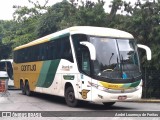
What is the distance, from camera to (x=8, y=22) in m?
63.7

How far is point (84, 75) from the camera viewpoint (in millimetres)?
13672

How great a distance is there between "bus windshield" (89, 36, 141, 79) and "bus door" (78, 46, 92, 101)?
41 centimetres

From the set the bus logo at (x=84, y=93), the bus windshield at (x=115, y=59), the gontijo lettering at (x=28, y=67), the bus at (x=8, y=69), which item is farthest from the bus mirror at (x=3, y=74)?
the bus windshield at (x=115, y=59)

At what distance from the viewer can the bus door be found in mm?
13462

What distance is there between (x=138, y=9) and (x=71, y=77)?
10.4m

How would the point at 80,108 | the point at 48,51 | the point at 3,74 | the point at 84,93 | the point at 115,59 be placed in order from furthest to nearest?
the point at 3,74
the point at 48,51
the point at 80,108
the point at 84,93
the point at 115,59

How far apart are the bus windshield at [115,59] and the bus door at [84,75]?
41 cm

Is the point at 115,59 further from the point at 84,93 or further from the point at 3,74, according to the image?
the point at 3,74

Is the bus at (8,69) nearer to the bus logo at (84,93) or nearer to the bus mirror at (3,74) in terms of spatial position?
the bus mirror at (3,74)

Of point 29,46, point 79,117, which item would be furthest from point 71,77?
point 29,46

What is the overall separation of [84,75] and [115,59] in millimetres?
1360

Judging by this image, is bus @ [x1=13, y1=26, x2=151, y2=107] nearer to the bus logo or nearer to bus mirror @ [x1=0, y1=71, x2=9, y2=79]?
the bus logo

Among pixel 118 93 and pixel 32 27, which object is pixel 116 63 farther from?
pixel 32 27

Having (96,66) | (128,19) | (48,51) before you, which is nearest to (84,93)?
(96,66)
